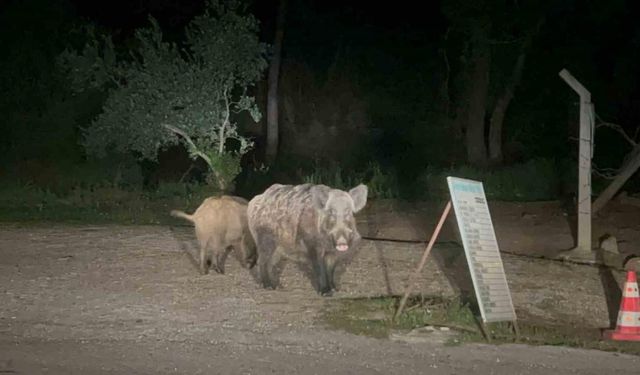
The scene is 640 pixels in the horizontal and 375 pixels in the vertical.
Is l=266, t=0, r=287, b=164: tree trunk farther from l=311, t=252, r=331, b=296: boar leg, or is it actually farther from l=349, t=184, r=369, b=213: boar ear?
l=349, t=184, r=369, b=213: boar ear

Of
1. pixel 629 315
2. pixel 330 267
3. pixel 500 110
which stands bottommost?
pixel 500 110

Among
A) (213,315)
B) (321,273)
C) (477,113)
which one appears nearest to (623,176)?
(321,273)

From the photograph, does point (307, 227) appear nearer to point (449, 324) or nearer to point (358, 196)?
point (358, 196)

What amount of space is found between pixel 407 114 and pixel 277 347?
25669 mm

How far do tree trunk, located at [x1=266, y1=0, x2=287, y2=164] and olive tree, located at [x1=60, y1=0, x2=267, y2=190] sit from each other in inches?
238

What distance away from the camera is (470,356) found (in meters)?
9.96

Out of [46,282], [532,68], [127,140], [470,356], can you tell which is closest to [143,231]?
[46,282]

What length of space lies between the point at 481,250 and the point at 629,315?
1.60m

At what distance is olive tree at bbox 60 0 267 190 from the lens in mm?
24844

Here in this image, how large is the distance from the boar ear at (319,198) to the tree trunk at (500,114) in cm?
1849

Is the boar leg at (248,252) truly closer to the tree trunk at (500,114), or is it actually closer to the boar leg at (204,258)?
the boar leg at (204,258)

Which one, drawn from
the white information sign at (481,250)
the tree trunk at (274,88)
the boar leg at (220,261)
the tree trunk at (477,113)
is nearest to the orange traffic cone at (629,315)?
the white information sign at (481,250)

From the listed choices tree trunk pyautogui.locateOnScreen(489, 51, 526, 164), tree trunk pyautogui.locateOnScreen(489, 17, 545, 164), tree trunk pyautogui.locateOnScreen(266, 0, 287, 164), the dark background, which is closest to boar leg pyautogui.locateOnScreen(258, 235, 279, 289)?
the dark background

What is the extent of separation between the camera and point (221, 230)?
45.6 ft
